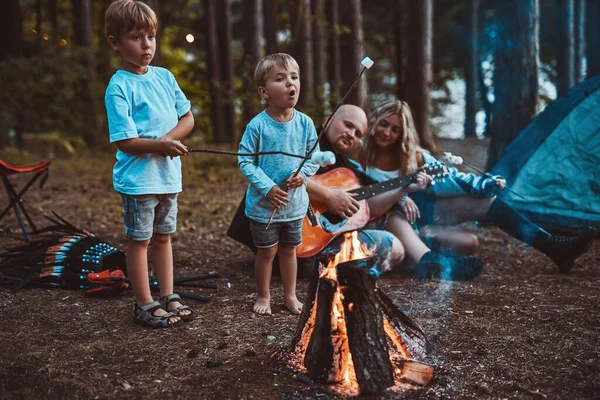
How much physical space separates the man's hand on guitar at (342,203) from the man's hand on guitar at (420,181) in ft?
2.12

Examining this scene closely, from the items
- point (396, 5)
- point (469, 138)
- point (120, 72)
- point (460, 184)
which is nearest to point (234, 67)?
point (396, 5)

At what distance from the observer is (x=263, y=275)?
3816mm

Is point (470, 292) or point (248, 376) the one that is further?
point (470, 292)

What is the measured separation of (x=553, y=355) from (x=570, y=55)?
13.4 metres

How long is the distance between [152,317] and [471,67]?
55.3ft

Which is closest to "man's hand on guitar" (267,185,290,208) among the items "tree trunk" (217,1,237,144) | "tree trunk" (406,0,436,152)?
"tree trunk" (406,0,436,152)

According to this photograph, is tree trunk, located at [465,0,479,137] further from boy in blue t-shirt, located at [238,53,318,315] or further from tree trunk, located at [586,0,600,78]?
boy in blue t-shirt, located at [238,53,318,315]

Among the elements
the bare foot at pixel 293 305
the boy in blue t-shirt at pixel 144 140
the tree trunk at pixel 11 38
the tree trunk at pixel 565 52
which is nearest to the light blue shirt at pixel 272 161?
the boy in blue t-shirt at pixel 144 140

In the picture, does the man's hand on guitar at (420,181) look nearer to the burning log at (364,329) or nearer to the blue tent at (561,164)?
the blue tent at (561,164)

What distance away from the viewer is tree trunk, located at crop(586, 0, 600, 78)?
50.4 feet

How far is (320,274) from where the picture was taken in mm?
2918

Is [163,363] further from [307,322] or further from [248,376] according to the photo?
[307,322]

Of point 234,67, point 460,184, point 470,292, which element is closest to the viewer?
point 470,292

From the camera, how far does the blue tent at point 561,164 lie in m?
5.54
